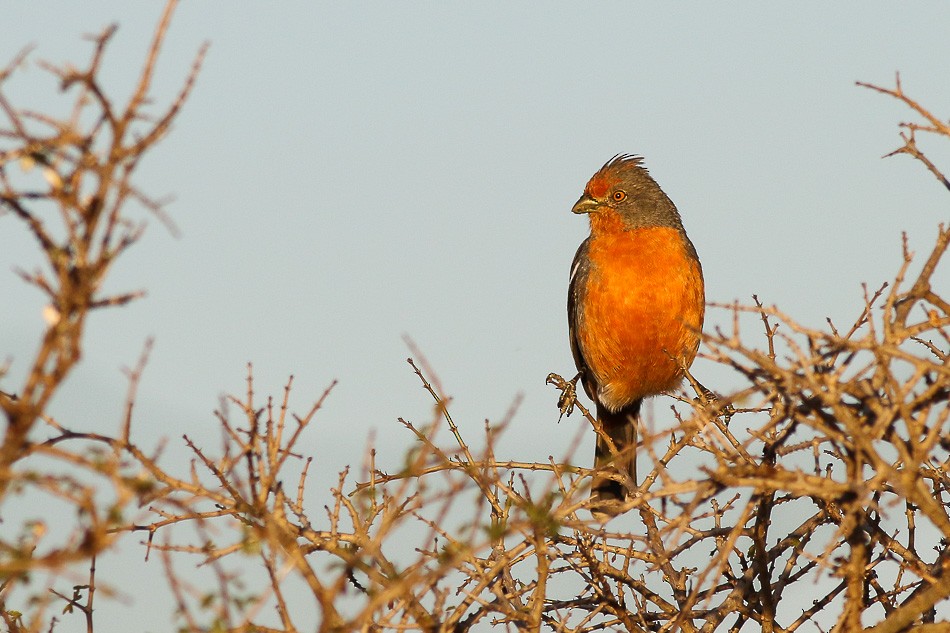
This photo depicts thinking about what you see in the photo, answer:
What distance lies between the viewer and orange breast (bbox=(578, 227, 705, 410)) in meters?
7.70

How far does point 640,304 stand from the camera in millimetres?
7738

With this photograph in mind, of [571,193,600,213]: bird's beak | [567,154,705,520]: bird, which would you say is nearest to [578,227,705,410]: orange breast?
[567,154,705,520]: bird

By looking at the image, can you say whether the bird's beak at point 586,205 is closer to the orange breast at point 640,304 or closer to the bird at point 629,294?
the bird at point 629,294

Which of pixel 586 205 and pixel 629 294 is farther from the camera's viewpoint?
pixel 586 205

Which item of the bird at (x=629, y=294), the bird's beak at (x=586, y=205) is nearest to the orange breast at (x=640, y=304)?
the bird at (x=629, y=294)

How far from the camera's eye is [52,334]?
7.54 feet

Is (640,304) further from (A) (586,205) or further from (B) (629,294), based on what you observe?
(A) (586,205)

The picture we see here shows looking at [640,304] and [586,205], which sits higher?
[586,205]

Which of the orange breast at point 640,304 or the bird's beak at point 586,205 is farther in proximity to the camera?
the bird's beak at point 586,205

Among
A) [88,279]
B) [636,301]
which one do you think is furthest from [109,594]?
[636,301]

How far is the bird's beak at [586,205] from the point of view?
842 cm

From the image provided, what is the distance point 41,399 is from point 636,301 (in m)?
5.78

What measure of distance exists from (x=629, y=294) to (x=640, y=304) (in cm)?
10

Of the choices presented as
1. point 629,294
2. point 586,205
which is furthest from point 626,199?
point 629,294
